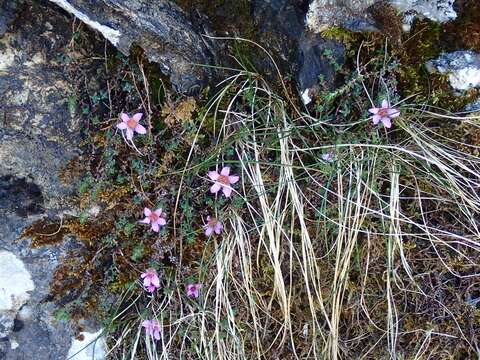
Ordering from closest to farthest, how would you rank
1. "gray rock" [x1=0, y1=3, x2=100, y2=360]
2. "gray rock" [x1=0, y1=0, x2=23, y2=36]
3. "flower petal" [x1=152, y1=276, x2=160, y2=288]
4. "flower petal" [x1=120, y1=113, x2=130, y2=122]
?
1. "gray rock" [x1=0, y1=0, x2=23, y2=36]
2. "gray rock" [x1=0, y1=3, x2=100, y2=360]
3. "flower petal" [x1=120, y1=113, x2=130, y2=122]
4. "flower petal" [x1=152, y1=276, x2=160, y2=288]

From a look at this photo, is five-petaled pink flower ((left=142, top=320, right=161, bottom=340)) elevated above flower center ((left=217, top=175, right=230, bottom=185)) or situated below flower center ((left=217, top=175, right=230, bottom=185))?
below

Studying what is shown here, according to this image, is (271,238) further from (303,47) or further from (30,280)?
(30,280)

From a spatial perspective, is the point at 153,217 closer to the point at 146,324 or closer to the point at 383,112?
the point at 146,324

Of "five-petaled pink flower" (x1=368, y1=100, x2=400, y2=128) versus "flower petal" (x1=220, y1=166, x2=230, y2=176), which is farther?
"flower petal" (x1=220, y1=166, x2=230, y2=176)

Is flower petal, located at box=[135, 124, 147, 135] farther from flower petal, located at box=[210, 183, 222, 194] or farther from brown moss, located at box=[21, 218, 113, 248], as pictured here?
brown moss, located at box=[21, 218, 113, 248]

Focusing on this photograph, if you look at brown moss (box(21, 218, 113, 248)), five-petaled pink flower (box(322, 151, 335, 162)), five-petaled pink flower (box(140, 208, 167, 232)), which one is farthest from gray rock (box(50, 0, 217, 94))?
brown moss (box(21, 218, 113, 248))

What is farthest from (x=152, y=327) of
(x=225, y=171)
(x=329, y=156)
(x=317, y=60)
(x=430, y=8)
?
(x=430, y=8)

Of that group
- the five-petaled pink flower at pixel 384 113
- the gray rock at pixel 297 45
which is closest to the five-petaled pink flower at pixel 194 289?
the gray rock at pixel 297 45
